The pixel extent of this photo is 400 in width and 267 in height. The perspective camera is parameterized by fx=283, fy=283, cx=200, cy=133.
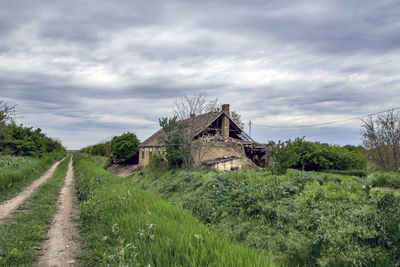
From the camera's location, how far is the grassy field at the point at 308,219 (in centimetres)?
564

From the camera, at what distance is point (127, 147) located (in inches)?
1614

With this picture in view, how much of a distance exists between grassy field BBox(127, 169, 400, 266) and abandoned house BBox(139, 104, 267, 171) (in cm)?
1161

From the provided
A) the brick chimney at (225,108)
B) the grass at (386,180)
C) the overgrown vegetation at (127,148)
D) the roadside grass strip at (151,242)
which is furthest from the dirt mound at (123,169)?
the roadside grass strip at (151,242)

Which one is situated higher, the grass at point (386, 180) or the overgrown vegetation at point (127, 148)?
the overgrown vegetation at point (127, 148)

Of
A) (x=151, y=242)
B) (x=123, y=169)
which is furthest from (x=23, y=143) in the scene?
(x=151, y=242)

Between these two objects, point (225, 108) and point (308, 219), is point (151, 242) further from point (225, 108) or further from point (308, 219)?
point (225, 108)

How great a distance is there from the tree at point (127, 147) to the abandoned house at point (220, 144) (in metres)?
10.4

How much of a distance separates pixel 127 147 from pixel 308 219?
3633cm

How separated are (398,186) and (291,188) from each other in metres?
6.02

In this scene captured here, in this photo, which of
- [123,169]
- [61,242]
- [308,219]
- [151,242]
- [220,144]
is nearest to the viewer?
[151,242]

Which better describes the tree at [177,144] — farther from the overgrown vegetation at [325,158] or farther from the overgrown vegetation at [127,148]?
the overgrown vegetation at [127,148]

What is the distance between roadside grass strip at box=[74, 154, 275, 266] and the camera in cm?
397

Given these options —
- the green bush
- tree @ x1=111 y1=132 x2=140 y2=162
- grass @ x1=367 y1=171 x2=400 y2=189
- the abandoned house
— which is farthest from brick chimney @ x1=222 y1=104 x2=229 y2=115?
the green bush

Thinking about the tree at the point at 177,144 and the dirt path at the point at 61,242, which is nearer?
the dirt path at the point at 61,242
